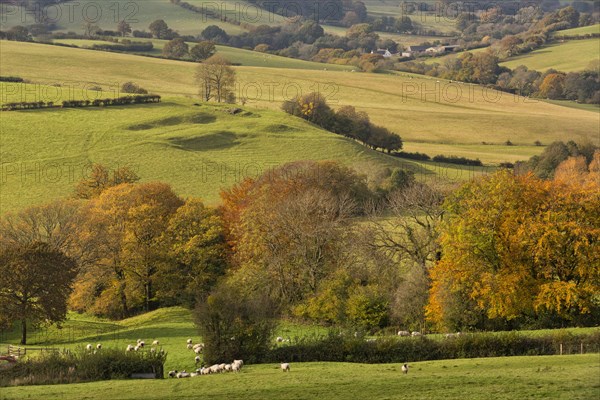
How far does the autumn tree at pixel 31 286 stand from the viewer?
61.5 meters

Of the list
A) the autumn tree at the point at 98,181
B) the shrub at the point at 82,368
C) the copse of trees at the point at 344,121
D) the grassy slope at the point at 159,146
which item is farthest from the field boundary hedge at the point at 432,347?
the copse of trees at the point at 344,121

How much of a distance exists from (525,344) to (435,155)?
81357 mm

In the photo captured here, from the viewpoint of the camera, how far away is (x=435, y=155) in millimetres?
124938

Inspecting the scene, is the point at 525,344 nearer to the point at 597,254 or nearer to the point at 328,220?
the point at 597,254

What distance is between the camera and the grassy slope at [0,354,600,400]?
112 feet

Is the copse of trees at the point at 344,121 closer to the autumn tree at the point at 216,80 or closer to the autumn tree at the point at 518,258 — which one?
the autumn tree at the point at 216,80

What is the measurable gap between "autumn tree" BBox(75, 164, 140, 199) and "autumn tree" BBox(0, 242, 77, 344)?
30.4 metres

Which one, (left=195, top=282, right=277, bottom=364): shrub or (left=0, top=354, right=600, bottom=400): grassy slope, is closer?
(left=0, top=354, right=600, bottom=400): grassy slope

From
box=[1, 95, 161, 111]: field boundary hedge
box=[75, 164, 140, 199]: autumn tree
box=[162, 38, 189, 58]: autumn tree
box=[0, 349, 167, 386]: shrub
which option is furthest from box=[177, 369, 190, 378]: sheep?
box=[162, 38, 189, 58]: autumn tree

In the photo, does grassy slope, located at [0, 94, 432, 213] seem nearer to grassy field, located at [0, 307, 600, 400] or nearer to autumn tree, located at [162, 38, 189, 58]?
grassy field, located at [0, 307, 600, 400]

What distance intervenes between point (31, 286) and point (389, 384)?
34077 mm

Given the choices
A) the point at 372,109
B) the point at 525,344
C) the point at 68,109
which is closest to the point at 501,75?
the point at 372,109

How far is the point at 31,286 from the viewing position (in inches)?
2456

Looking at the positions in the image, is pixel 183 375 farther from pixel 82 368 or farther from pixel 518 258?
pixel 518 258
